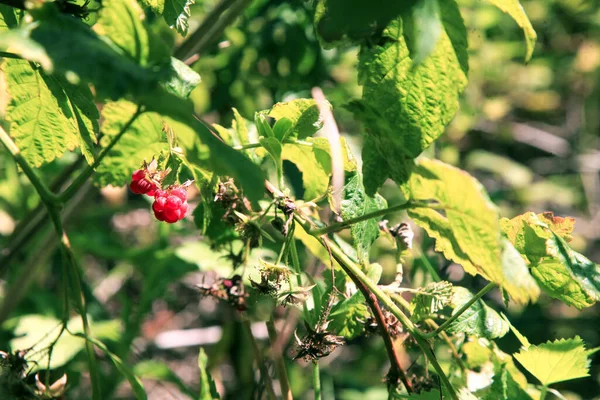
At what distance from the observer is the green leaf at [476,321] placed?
946 mm

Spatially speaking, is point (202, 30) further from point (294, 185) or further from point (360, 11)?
point (360, 11)

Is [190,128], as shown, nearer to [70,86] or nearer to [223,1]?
[70,86]

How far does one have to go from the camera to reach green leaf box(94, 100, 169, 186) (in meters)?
0.71

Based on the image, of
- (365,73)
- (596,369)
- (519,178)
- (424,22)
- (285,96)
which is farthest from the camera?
(519,178)

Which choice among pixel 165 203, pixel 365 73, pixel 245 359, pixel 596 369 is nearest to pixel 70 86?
pixel 165 203

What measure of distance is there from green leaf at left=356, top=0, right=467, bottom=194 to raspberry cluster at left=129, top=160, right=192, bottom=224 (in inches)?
11.8

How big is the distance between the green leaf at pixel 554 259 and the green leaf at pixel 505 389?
157mm

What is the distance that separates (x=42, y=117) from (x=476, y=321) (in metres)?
0.66

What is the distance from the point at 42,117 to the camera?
91 centimetres

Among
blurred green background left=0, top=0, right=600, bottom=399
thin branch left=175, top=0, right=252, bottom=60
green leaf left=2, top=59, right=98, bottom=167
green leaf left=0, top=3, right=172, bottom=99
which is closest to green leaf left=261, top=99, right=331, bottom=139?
blurred green background left=0, top=0, right=600, bottom=399

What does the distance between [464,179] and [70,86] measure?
487 mm

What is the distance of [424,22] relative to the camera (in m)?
0.56

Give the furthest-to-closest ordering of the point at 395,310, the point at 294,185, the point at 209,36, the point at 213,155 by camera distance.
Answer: the point at 294,185 < the point at 209,36 < the point at 395,310 < the point at 213,155

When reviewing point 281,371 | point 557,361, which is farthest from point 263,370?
point 557,361
